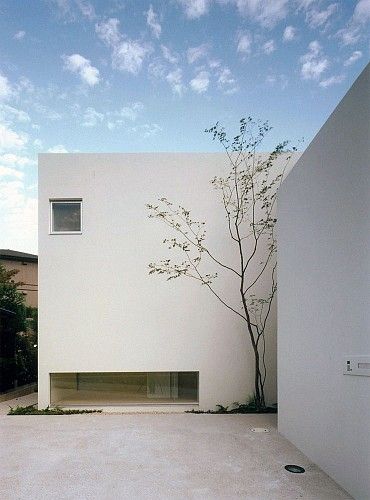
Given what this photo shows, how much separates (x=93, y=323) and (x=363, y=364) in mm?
4746

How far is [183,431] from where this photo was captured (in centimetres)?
522

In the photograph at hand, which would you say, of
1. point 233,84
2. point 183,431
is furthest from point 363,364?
point 233,84

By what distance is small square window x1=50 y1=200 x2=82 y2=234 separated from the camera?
267 inches

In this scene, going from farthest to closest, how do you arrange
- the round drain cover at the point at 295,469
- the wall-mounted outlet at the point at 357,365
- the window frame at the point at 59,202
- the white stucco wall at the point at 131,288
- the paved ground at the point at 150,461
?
the window frame at the point at 59,202 → the white stucco wall at the point at 131,288 → the round drain cover at the point at 295,469 → the paved ground at the point at 150,461 → the wall-mounted outlet at the point at 357,365

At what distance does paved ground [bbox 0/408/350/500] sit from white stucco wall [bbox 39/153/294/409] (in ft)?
3.37

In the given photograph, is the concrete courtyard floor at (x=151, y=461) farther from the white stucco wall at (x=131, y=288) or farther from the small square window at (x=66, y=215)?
the small square window at (x=66, y=215)

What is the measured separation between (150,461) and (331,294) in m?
2.66

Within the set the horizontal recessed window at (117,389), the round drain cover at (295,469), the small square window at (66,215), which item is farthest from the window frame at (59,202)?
the round drain cover at (295,469)

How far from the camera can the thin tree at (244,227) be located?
672 cm

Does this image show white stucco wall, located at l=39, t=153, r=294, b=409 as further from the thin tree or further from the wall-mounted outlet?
the wall-mounted outlet

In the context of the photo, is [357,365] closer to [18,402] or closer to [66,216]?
[66,216]

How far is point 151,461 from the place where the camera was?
4047 mm

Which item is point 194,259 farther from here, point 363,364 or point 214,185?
point 363,364

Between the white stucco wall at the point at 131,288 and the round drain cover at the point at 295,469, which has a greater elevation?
the white stucco wall at the point at 131,288
